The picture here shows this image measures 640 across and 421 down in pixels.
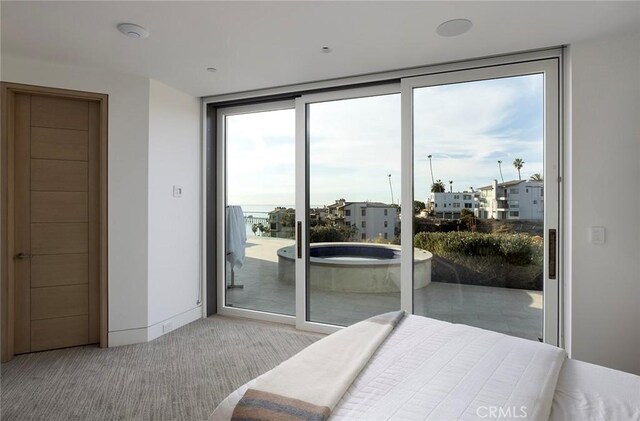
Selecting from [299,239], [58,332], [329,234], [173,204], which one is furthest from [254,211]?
[58,332]

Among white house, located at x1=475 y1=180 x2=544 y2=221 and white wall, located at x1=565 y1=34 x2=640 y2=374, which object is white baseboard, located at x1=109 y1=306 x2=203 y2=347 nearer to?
white house, located at x1=475 y1=180 x2=544 y2=221

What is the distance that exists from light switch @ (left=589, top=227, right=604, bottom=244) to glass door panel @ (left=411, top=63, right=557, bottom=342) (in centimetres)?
34

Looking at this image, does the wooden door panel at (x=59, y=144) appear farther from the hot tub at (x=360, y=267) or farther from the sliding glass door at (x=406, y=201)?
the hot tub at (x=360, y=267)

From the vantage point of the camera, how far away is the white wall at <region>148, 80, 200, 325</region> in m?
3.34

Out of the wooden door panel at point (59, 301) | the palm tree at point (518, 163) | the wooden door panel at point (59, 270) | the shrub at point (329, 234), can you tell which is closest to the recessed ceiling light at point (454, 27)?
the palm tree at point (518, 163)

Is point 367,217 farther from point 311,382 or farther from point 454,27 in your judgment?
point 311,382

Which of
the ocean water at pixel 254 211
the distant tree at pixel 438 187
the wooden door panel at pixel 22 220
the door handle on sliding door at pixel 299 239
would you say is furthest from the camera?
the ocean water at pixel 254 211

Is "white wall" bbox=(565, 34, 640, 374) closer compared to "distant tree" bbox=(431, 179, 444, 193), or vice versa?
"white wall" bbox=(565, 34, 640, 374)

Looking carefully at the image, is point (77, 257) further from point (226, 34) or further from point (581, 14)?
point (581, 14)

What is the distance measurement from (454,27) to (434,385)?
6.99 ft

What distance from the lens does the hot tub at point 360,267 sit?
314cm

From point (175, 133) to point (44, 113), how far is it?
3.48 ft

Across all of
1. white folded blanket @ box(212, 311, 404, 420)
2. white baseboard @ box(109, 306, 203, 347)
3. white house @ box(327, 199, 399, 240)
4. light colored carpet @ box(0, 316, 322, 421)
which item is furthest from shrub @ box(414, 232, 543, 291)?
white baseboard @ box(109, 306, 203, 347)

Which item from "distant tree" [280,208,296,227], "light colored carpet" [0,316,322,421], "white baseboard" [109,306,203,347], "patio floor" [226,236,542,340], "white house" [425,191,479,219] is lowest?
"light colored carpet" [0,316,322,421]
